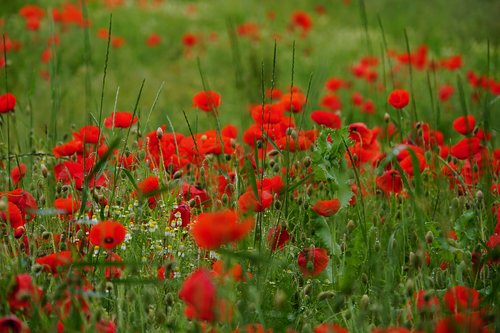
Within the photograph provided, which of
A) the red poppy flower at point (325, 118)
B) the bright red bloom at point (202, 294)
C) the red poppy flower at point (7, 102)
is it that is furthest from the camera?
the red poppy flower at point (325, 118)

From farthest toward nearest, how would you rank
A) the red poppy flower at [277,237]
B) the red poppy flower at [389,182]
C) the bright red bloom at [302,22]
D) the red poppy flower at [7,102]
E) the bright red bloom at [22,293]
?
the bright red bloom at [302,22] < the red poppy flower at [7,102] < the red poppy flower at [389,182] < the red poppy flower at [277,237] < the bright red bloom at [22,293]

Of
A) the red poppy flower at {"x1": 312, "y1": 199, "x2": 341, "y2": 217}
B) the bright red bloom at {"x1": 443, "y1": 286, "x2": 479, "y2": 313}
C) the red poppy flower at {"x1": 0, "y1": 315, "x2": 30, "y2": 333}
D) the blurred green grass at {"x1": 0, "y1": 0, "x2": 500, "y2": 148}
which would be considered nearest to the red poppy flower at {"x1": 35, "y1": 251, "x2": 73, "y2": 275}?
the red poppy flower at {"x1": 0, "y1": 315, "x2": 30, "y2": 333}

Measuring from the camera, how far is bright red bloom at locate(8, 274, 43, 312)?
147cm

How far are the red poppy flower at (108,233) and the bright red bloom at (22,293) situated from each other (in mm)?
179

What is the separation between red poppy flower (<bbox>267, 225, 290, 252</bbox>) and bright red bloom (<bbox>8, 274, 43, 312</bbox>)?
61cm

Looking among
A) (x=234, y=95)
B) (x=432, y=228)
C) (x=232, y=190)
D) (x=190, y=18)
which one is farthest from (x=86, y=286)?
(x=190, y=18)

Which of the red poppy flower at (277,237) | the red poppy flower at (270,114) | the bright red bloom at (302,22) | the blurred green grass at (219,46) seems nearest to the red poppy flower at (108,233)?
the red poppy flower at (277,237)

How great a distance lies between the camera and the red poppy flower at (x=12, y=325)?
1.38m

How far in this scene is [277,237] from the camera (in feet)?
6.44

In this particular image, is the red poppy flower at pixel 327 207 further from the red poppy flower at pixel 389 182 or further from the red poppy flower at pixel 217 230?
the red poppy flower at pixel 217 230

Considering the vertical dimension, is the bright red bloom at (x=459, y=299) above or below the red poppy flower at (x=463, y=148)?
below

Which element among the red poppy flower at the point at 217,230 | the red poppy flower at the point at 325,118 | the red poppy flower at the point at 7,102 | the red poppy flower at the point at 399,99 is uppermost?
the red poppy flower at the point at 7,102

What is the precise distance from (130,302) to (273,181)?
0.47 m

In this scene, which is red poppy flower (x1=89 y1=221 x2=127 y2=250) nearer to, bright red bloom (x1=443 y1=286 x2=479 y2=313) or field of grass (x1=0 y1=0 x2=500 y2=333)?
field of grass (x1=0 y1=0 x2=500 y2=333)
